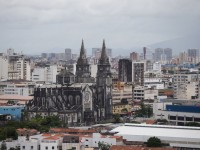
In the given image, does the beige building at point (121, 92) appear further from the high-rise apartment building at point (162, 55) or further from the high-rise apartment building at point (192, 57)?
the high-rise apartment building at point (162, 55)

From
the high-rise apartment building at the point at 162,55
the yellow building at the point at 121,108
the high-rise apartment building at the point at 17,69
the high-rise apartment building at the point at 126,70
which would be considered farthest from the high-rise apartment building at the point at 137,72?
the high-rise apartment building at the point at 162,55

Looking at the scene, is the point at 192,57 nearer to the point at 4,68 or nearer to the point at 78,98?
the point at 4,68

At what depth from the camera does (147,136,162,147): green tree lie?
30.3 m

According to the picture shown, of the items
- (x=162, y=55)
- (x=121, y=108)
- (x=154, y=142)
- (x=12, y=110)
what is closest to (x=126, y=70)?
(x=121, y=108)

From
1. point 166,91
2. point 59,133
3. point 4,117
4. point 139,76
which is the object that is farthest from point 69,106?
point 139,76

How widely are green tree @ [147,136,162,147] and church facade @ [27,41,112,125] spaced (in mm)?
12524

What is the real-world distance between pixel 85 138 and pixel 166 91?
36469 mm

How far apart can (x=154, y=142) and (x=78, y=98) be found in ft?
48.8

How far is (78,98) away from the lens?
44.7 m

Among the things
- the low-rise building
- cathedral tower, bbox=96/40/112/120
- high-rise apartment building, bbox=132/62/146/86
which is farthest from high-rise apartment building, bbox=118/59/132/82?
the low-rise building

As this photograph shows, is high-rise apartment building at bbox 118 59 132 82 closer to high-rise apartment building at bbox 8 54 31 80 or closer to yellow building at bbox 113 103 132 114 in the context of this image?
high-rise apartment building at bbox 8 54 31 80

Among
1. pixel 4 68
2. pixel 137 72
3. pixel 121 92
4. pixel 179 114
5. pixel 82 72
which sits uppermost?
pixel 4 68

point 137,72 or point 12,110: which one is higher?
point 137,72

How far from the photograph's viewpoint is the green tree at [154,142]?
99.3 ft
